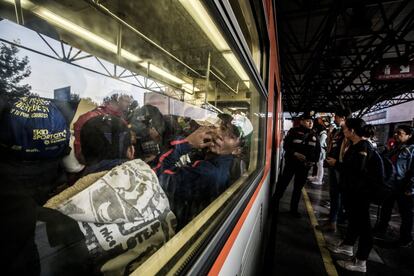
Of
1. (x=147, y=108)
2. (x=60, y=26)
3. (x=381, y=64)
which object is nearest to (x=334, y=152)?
(x=147, y=108)

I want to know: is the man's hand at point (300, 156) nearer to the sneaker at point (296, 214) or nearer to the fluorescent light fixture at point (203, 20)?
the sneaker at point (296, 214)

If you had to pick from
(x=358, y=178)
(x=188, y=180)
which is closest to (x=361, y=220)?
(x=358, y=178)

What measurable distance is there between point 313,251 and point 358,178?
109 cm

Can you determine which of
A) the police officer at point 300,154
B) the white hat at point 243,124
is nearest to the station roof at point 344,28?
the police officer at point 300,154

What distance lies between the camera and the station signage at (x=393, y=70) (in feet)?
21.6

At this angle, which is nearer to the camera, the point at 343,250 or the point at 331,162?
the point at 343,250

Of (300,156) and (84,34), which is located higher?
(84,34)

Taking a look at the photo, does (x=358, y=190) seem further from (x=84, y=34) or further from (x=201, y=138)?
(x=84, y=34)

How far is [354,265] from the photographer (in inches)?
88.9

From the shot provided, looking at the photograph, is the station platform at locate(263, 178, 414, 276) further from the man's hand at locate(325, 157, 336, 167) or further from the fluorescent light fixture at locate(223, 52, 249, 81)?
the fluorescent light fixture at locate(223, 52, 249, 81)

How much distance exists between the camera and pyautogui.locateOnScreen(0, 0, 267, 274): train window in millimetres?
555

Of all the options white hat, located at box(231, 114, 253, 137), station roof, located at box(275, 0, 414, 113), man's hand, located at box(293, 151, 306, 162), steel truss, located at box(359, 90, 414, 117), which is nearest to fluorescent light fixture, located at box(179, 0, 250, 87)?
white hat, located at box(231, 114, 253, 137)

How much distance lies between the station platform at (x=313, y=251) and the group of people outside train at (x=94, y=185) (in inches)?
70.4

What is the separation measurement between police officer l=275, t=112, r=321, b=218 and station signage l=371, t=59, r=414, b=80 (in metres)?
5.09
